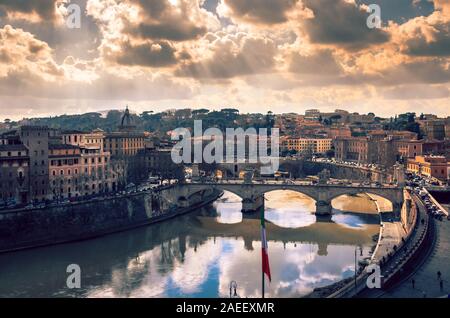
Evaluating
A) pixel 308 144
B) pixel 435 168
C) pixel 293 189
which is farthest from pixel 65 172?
pixel 308 144

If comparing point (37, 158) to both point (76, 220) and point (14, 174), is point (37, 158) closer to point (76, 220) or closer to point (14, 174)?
point (14, 174)

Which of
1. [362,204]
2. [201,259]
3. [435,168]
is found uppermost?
[435,168]

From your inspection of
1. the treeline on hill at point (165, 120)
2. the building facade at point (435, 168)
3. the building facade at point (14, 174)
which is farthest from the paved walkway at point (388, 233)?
the treeline on hill at point (165, 120)

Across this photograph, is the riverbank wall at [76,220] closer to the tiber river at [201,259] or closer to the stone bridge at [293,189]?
the tiber river at [201,259]

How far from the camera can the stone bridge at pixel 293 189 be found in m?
23.8

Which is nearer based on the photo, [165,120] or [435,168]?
[435,168]

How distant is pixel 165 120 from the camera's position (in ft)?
234

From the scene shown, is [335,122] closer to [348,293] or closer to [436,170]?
[436,170]

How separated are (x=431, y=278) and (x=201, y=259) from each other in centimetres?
719

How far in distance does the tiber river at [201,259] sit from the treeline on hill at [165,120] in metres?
38.1

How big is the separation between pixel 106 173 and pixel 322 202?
9504 millimetres

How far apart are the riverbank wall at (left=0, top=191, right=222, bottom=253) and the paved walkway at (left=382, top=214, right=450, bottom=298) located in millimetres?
11156

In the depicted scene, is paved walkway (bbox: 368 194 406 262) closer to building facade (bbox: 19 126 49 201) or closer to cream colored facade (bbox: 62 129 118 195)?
cream colored facade (bbox: 62 129 118 195)

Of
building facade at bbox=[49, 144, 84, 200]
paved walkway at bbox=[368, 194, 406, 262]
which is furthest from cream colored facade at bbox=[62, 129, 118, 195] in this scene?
paved walkway at bbox=[368, 194, 406, 262]
